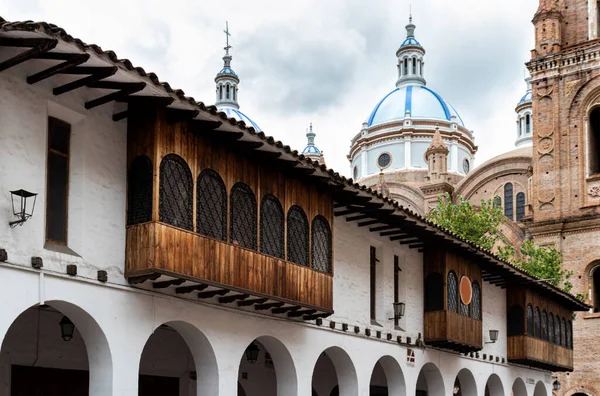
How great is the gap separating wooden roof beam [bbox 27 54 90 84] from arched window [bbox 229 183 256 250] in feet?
11.7

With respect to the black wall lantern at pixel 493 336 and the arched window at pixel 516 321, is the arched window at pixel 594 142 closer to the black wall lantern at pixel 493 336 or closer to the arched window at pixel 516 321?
the arched window at pixel 516 321

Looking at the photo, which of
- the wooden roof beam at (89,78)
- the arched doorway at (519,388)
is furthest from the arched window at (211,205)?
the arched doorway at (519,388)

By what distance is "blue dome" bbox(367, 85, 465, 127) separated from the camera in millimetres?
71625

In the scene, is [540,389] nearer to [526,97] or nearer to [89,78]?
[89,78]

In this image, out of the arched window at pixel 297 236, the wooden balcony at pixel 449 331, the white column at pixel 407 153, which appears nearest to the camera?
the arched window at pixel 297 236

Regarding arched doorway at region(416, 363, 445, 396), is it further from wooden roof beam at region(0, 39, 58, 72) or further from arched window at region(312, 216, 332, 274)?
wooden roof beam at region(0, 39, 58, 72)

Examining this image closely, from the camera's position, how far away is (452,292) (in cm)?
2116

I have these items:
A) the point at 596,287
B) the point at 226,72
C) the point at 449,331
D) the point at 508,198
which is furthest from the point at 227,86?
the point at 449,331

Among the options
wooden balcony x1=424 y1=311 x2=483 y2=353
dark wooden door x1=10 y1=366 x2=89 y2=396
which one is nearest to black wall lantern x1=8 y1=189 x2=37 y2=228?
dark wooden door x1=10 y1=366 x2=89 y2=396

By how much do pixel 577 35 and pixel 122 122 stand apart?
31.8 meters

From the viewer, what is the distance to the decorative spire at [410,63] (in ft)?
250

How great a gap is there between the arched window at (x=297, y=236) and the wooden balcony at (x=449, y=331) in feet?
20.7

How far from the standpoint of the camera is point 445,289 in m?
20.6

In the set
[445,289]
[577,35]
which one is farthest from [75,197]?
[577,35]
